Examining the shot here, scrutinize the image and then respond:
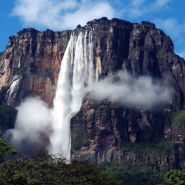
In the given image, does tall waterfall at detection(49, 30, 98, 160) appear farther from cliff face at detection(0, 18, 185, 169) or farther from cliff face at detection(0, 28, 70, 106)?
cliff face at detection(0, 28, 70, 106)

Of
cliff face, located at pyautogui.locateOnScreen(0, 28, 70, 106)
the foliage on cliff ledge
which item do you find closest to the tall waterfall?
cliff face, located at pyautogui.locateOnScreen(0, 28, 70, 106)

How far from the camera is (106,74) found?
166 metres

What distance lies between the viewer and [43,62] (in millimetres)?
180500

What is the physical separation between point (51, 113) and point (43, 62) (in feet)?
58.6

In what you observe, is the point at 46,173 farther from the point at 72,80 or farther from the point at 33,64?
the point at 33,64

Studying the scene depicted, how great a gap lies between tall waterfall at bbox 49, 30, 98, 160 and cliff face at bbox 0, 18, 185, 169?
2.39 m

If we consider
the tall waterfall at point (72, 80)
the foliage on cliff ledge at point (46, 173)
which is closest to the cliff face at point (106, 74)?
the tall waterfall at point (72, 80)

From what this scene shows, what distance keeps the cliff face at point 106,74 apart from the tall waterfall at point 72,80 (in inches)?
93.9

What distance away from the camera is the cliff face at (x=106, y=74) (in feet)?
511

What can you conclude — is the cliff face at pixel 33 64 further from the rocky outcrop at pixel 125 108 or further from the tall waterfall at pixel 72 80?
the rocky outcrop at pixel 125 108

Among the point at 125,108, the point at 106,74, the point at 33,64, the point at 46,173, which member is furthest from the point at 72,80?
the point at 46,173

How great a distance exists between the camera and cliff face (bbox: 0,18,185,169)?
15562 centimetres

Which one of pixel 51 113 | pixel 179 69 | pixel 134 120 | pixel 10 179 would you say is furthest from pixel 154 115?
pixel 10 179

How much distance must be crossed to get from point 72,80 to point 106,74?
1361cm
